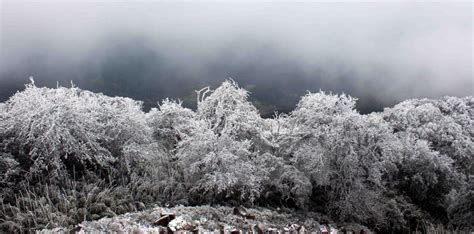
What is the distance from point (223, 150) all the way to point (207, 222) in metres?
2.69

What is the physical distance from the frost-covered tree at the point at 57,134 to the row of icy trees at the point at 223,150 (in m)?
0.03

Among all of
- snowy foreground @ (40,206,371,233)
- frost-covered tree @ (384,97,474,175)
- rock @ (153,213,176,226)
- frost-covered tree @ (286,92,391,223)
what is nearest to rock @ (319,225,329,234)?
snowy foreground @ (40,206,371,233)

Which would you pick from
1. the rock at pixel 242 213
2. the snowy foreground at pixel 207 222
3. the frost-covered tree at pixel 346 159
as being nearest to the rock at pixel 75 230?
the snowy foreground at pixel 207 222

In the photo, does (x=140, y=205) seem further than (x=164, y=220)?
Yes

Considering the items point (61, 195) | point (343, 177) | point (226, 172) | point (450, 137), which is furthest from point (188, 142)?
point (450, 137)

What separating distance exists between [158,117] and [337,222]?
6592mm

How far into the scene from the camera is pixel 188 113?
530 inches

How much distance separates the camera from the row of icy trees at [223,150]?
29.8ft

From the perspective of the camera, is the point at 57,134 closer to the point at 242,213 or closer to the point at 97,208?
the point at 97,208

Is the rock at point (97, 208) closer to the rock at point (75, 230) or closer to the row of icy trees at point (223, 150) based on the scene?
the rock at point (75, 230)

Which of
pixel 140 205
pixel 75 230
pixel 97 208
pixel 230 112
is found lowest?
pixel 75 230

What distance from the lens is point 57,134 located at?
8.72 m

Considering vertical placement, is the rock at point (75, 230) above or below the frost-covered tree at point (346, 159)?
below

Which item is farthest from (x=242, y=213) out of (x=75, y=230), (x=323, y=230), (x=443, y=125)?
(x=443, y=125)
